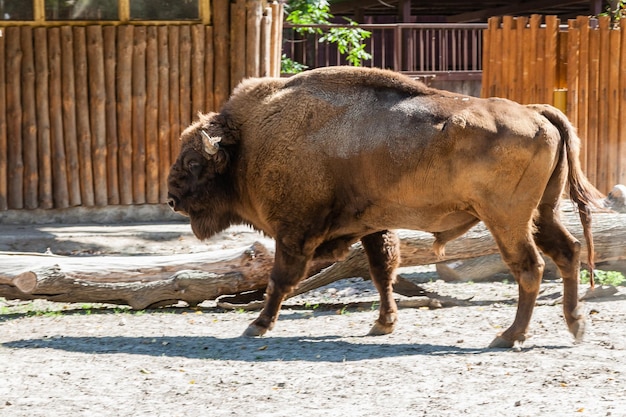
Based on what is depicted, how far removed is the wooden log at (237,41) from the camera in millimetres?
13469

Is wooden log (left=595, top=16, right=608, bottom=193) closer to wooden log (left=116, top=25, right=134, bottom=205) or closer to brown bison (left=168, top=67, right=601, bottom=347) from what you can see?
brown bison (left=168, top=67, right=601, bottom=347)

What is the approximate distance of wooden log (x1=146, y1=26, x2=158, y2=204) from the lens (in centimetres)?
1350

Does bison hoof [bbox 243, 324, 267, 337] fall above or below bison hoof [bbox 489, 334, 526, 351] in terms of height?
below

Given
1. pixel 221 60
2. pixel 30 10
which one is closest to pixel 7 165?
pixel 30 10

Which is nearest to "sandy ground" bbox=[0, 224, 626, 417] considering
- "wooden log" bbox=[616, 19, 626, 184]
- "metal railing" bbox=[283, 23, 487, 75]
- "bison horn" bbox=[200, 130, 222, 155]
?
"bison horn" bbox=[200, 130, 222, 155]

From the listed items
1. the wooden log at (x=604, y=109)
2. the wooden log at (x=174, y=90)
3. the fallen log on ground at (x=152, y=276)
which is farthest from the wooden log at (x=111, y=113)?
the wooden log at (x=604, y=109)

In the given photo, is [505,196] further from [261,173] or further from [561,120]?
A: [261,173]

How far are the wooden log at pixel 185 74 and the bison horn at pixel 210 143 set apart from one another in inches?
224

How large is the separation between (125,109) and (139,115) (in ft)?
0.62

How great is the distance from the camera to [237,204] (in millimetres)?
8414

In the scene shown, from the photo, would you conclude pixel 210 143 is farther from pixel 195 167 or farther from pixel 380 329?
pixel 380 329

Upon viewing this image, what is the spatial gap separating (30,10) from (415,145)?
24.2ft

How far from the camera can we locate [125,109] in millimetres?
13555

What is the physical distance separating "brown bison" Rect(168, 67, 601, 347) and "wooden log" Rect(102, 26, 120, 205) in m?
5.32
